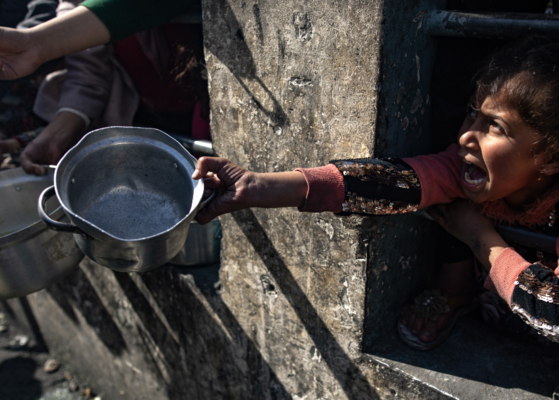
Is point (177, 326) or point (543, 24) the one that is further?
point (177, 326)

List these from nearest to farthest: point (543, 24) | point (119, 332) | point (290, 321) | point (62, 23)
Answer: point (543, 24) → point (62, 23) → point (290, 321) → point (119, 332)

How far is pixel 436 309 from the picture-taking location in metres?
1.54

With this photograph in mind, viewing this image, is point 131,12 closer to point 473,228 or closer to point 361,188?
point 361,188

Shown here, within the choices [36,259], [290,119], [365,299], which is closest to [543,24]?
[290,119]

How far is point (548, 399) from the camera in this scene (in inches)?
48.6

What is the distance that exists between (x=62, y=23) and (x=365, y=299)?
4.86ft

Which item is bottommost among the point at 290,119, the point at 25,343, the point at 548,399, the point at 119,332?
the point at 25,343

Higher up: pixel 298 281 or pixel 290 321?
pixel 298 281

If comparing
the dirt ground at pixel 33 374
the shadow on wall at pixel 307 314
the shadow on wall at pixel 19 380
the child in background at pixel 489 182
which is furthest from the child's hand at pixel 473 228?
the shadow on wall at pixel 19 380

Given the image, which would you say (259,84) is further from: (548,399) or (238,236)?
(548,399)

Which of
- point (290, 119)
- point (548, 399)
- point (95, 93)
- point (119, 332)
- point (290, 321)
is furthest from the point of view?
point (119, 332)

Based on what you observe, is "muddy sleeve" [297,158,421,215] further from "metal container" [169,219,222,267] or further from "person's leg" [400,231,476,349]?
"metal container" [169,219,222,267]

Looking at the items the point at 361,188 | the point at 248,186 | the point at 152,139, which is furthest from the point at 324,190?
the point at 152,139

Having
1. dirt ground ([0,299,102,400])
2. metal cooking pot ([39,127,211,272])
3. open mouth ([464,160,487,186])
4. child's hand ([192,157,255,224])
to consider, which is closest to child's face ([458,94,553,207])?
open mouth ([464,160,487,186])
